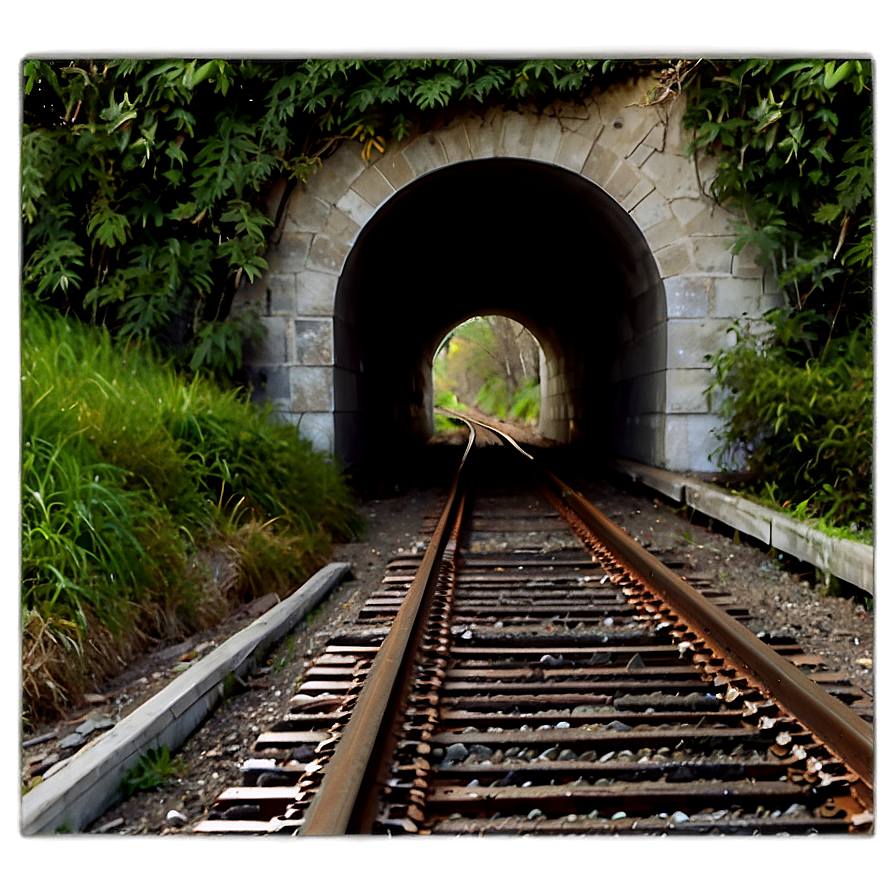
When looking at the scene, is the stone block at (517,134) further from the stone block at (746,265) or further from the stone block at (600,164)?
the stone block at (746,265)

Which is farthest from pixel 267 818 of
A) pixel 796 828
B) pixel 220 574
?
pixel 220 574

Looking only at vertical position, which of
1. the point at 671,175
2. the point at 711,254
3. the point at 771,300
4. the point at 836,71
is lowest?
the point at 771,300

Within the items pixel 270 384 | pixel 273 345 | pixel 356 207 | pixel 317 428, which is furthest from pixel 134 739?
pixel 356 207

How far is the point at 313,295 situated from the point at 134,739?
19.2 ft

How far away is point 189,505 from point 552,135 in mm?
5635

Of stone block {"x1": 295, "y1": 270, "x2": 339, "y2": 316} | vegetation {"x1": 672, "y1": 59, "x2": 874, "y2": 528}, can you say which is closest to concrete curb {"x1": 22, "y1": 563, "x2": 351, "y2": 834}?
vegetation {"x1": 672, "y1": 59, "x2": 874, "y2": 528}

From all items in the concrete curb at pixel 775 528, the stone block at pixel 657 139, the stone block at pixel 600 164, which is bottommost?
the concrete curb at pixel 775 528

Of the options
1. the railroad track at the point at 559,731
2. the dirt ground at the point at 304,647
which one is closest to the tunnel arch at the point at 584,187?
the dirt ground at the point at 304,647

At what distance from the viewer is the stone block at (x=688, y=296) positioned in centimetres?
738

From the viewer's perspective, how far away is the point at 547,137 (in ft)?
→ 24.4

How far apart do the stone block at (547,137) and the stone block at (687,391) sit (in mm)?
2674

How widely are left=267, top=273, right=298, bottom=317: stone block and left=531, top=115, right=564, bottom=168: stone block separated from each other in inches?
116

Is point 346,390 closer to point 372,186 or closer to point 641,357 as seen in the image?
point 372,186

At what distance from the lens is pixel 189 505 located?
4070 millimetres
